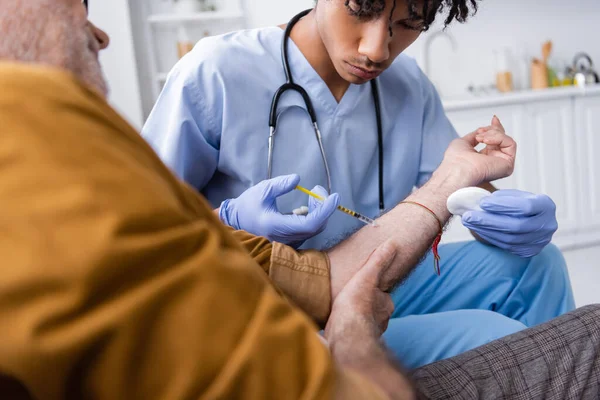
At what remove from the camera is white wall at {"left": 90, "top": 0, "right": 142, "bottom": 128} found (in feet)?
10.6

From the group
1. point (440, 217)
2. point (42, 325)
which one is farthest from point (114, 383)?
point (440, 217)

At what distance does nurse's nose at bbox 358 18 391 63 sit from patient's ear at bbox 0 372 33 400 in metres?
0.97

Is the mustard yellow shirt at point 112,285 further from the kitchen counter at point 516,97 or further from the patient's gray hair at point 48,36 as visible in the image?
the kitchen counter at point 516,97

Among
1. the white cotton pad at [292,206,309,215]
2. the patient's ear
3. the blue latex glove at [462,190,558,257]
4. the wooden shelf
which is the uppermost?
the wooden shelf

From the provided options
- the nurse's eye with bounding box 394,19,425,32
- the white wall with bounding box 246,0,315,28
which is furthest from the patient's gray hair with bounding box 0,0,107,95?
the white wall with bounding box 246,0,315,28

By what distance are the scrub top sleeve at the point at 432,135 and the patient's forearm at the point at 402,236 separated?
0.27m

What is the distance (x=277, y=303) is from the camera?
408 mm

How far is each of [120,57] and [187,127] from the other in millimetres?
2254

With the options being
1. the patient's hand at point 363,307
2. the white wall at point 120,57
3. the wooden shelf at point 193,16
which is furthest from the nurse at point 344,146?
the wooden shelf at point 193,16

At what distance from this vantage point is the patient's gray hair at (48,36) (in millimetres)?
502

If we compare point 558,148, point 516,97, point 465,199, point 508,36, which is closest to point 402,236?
point 465,199

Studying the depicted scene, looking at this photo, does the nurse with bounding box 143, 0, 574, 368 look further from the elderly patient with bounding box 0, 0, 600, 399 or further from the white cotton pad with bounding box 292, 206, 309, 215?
the elderly patient with bounding box 0, 0, 600, 399

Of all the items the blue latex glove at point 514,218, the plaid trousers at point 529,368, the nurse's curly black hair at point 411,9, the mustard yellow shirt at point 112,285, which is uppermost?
the nurse's curly black hair at point 411,9

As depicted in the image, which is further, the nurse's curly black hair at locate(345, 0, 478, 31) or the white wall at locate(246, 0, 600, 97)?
the white wall at locate(246, 0, 600, 97)
